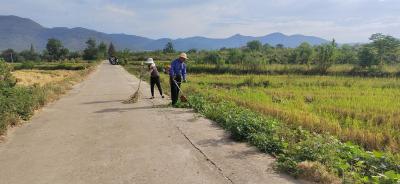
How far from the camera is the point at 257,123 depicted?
27.0ft

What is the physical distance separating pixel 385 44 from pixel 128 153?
5644cm

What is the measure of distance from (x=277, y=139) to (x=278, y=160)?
0.97 m

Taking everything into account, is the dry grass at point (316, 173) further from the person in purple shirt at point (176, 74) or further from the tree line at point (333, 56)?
the tree line at point (333, 56)

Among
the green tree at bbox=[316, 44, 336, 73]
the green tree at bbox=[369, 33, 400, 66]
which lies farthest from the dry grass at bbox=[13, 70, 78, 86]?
the green tree at bbox=[369, 33, 400, 66]

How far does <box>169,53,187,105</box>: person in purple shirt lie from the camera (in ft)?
43.1

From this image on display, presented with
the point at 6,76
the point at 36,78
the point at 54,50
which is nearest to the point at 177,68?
the point at 6,76

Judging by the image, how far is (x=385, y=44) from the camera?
56.7 metres

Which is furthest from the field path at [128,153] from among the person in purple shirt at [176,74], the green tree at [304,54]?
the green tree at [304,54]

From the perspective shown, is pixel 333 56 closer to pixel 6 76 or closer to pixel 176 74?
pixel 176 74

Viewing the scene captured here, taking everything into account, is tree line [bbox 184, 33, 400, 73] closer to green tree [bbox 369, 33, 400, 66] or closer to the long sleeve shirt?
green tree [bbox 369, 33, 400, 66]

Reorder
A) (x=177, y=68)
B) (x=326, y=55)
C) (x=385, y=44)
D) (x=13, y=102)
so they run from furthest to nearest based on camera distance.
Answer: (x=385, y=44) < (x=326, y=55) < (x=177, y=68) < (x=13, y=102)

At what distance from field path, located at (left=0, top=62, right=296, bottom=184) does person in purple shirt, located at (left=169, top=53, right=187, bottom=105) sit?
6.07 feet

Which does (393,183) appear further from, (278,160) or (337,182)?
(278,160)

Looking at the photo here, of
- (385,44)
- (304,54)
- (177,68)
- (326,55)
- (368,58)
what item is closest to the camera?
(177,68)
